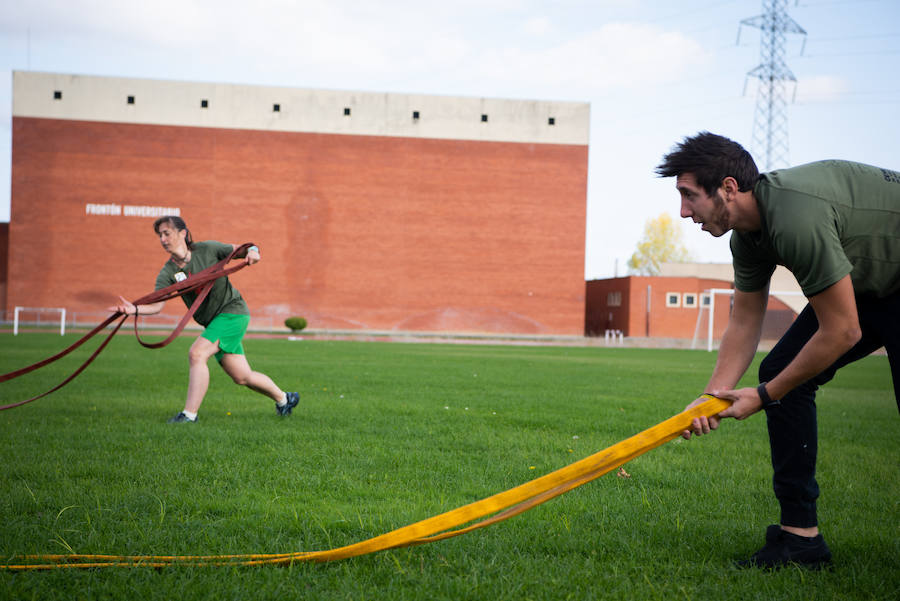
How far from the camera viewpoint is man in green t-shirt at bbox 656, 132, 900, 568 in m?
2.62

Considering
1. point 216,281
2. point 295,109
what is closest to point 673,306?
point 295,109

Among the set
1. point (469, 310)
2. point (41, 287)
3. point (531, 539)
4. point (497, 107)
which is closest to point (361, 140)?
point (497, 107)

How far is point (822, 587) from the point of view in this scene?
118 inches

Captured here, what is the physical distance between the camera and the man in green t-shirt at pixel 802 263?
103 inches

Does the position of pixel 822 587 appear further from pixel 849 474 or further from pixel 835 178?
pixel 849 474

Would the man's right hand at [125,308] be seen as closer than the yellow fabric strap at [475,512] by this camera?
No

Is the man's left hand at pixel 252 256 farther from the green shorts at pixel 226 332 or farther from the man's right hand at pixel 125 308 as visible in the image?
the man's right hand at pixel 125 308

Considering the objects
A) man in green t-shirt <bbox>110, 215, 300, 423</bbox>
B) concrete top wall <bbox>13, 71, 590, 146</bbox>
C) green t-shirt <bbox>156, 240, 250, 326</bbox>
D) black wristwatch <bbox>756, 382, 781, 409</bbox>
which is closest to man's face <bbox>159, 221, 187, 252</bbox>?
man in green t-shirt <bbox>110, 215, 300, 423</bbox>

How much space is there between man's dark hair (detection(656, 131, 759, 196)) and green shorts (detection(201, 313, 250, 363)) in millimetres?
5079

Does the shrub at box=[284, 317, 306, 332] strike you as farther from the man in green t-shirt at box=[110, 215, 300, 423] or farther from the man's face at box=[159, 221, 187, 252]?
the man's face at box=[159, 221, 187, 252]

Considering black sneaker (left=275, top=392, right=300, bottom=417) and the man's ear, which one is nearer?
the man's ear

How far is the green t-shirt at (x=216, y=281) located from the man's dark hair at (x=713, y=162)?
5030mm

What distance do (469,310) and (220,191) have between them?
52.8ft

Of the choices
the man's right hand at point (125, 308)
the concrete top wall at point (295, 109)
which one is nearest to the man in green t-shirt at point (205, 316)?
the man's right hand at point (125, 308)
